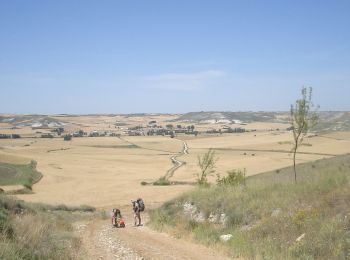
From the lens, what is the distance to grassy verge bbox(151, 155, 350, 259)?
1294cm

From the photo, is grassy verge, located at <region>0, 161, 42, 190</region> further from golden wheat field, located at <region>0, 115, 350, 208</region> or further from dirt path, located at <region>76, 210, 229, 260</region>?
dirt path, located at <region>76, 210, 229, 260</region>

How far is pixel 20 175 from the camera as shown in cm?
6744

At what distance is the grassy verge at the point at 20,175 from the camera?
60625mm

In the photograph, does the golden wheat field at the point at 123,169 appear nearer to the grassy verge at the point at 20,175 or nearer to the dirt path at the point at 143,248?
the grassy verge at the point at 20,175

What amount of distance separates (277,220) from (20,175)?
58200 millimetres

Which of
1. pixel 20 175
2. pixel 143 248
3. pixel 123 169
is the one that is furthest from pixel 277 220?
pixel 123 169

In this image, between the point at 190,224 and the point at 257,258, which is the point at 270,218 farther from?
the point at 190,224

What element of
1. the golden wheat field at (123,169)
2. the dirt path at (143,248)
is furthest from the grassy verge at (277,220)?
the golden wheat field at (123,169)

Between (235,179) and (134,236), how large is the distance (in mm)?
16767

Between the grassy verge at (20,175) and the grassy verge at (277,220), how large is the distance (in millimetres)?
41156

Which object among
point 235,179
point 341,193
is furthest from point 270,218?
point 235,179

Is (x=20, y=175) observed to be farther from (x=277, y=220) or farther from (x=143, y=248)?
(x=277, y=220)

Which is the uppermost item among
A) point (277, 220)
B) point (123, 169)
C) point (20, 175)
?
point (277, 220)

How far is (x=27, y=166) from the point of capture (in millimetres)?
79500
